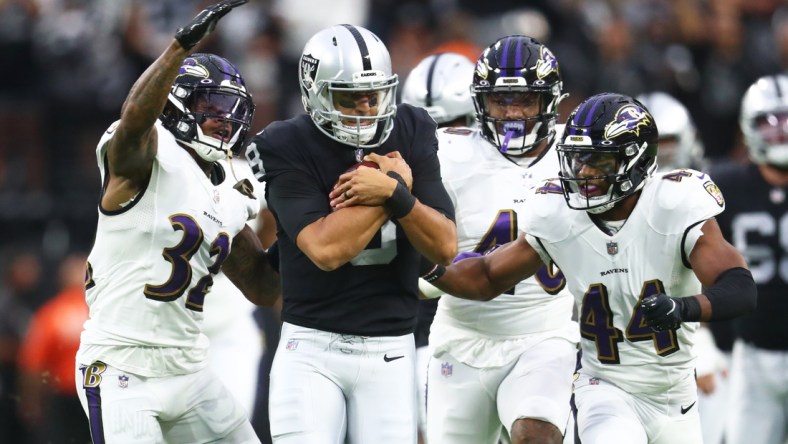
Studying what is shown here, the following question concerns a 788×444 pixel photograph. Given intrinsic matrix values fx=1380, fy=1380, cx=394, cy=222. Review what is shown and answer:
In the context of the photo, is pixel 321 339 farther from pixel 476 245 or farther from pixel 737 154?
pixel 737 154

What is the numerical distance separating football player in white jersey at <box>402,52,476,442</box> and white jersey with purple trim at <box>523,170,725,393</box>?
199 centimetres

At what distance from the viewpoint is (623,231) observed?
18.4ft

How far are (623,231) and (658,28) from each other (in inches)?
286

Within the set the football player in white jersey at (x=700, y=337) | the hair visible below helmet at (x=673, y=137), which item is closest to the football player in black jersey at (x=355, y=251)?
the football player in white jersey at (x=700, y=337)

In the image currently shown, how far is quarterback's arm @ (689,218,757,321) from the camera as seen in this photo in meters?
5.16

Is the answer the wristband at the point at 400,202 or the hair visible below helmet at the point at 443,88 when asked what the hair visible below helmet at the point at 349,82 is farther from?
the hair visible below helmet at the point at 443,88

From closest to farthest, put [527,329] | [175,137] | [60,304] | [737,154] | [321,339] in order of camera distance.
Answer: [321,339]
[175,137]
[527,329]
[60,304]
[737,154]

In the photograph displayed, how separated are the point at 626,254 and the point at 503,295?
35.9 inches

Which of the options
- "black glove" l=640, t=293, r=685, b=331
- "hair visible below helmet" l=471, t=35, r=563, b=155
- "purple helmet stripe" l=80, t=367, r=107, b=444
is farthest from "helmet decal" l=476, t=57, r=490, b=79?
"purple helmet stripe" l=80, t=367, r=107, b=444

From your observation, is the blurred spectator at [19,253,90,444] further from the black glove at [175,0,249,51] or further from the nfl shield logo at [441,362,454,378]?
the black glove at [175,0,249,51]

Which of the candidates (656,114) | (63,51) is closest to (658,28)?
(656,114)

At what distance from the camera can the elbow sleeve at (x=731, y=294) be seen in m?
5.16

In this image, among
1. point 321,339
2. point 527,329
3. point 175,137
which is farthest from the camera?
point 527,329

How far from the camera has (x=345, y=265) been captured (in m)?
5.47
